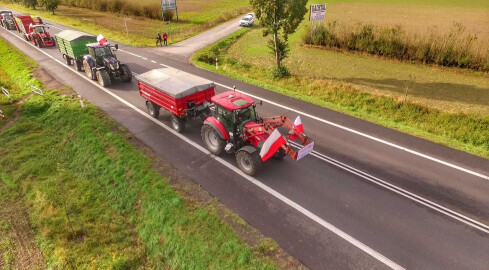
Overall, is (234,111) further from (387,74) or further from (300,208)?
(387,74)

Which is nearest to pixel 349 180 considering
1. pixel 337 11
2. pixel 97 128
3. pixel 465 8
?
pixel 97 128

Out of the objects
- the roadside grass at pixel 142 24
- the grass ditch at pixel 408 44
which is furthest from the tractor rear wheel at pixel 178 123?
the grass ditch at pixel 408 44

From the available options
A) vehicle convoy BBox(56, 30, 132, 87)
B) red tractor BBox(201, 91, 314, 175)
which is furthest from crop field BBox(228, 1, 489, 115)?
vehicle convoy BBox(56, 30, 132, 87)

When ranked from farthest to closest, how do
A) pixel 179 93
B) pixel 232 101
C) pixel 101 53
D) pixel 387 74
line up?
1. pixel 387 74
2. pixel 101 53
3. pixel 179 93
4. pixel 232 101

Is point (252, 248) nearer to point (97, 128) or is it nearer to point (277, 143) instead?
point (277, 143)

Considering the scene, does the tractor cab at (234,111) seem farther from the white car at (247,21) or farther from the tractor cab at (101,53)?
the white car at (247,21)

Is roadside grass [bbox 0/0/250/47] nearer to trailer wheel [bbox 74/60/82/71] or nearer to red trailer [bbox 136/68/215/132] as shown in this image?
trailer wheel [bbox 74/60/82/71]

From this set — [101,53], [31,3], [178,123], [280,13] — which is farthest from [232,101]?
[31,3]

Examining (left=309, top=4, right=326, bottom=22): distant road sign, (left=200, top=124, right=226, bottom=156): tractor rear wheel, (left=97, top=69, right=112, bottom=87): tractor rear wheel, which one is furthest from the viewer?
(left=309, top=4, right=326, bottom=22): distant road sign
